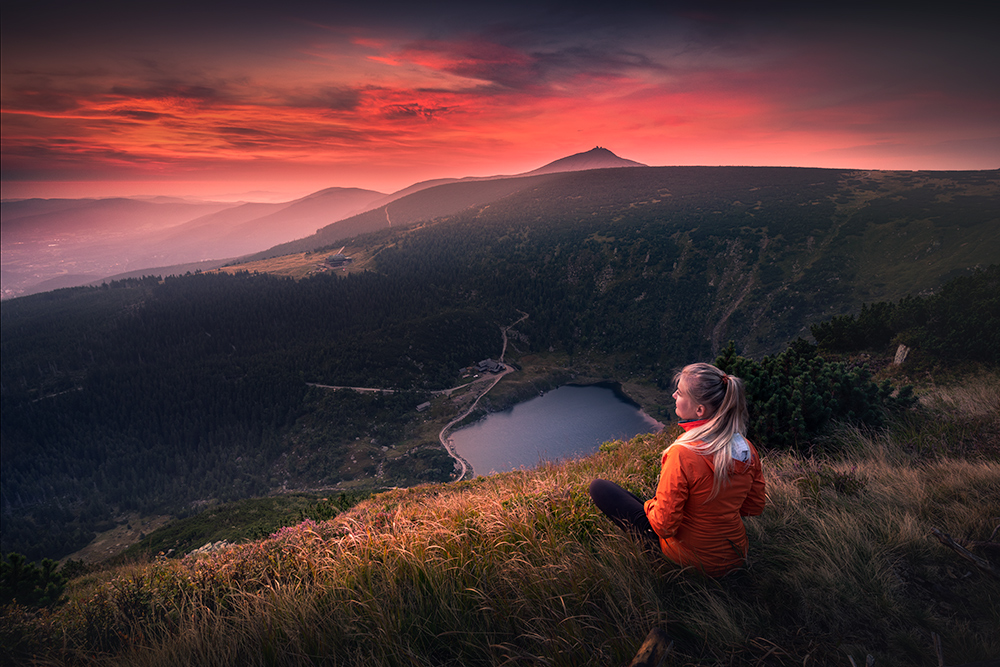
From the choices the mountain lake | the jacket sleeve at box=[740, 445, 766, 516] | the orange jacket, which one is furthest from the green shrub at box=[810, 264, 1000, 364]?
the mountain lake

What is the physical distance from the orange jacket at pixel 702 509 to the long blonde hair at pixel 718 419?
0.07 metres

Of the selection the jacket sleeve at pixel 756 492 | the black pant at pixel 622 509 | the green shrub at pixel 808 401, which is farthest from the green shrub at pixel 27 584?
the green shrub at pixel 808 401

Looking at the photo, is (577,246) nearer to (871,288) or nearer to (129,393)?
(871,288)

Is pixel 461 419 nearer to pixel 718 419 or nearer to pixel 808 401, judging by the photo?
pixel 808 401

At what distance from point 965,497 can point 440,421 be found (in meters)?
89.2

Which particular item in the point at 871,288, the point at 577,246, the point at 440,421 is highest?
the point at 577,246

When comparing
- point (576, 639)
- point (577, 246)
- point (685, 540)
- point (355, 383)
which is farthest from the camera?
point (577, 246)

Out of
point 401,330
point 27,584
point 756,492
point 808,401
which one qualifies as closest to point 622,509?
point 756,492

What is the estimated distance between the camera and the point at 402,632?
346 centimetres

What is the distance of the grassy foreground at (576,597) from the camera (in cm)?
313

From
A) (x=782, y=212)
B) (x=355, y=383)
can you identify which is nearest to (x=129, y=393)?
(x=355, y=383)

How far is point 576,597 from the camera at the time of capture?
3475 mm

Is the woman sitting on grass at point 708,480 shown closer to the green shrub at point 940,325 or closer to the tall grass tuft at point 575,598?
the tall grass tuft at point 575,598

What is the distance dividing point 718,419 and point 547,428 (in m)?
85.5
